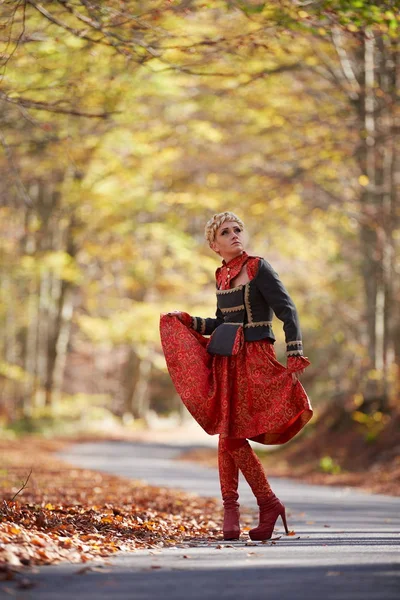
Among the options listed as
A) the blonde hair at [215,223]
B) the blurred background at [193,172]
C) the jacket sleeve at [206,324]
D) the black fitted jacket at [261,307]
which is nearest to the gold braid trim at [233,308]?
the black fitted jacket at [261,307]

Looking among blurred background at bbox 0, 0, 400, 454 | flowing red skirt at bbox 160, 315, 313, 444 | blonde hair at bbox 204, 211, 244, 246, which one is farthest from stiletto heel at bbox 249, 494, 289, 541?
blurred background at bbox 0, 0, 400, 454

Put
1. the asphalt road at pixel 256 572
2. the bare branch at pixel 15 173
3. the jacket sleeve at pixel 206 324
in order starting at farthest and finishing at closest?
the bare branch at pixel 15 173 → the jacket sleeve at pixel 206 324 → the asphalt road at pixel 256 572

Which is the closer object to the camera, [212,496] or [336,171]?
[212,496]

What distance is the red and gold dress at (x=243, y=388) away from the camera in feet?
20.5

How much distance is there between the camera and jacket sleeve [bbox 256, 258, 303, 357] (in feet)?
20.4

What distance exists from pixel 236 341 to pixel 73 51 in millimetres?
7507

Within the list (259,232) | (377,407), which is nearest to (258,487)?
(377,407)

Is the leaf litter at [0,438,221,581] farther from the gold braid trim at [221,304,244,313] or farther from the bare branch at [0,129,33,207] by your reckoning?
the bare branch at [0,129,33,207]

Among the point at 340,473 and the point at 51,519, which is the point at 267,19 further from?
the point at 340,473

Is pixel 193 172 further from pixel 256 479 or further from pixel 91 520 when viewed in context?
pixel 256 479

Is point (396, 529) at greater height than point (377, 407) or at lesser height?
greater

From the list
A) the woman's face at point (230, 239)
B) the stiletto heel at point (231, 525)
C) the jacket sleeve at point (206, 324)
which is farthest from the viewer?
the jacket sleeve at point (206, 324)

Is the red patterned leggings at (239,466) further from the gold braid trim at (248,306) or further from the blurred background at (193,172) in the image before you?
the blurred background at (193,172)

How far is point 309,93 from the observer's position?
→ 1712 cm
